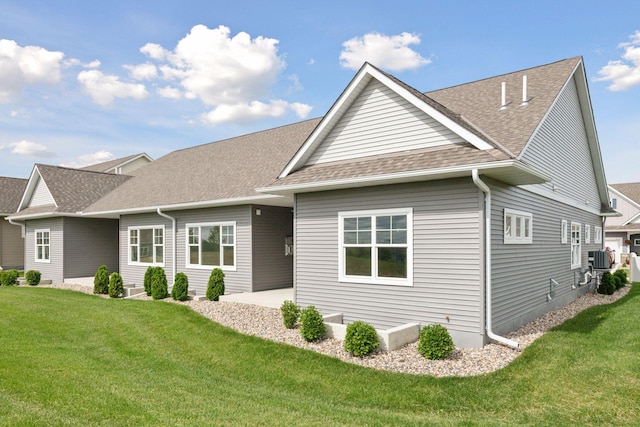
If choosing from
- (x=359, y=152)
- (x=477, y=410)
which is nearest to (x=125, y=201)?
(x=359, y=152)

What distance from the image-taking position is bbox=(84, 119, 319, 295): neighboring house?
46.3 feet

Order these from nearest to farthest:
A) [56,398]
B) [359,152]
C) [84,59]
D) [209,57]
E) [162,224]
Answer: [56,398] < [359,152] < [84,59] < [162,224] < [209,57]

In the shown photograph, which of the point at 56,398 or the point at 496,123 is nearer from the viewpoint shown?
the point at 56,398

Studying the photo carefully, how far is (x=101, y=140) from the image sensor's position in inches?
837

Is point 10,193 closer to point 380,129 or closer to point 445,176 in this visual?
point 380,129

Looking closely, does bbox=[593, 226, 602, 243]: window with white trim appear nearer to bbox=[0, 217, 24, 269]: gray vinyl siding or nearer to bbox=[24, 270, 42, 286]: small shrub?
bbox=[24, 270, 42, 286]: small shrub

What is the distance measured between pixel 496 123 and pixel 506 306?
413 cm

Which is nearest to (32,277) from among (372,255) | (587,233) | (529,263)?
(372,255)

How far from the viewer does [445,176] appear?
8.13m

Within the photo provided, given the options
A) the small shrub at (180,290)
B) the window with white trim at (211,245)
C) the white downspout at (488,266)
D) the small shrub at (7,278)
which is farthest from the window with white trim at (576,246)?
the small shrub at (7,278)

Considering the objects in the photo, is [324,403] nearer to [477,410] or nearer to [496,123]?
[477,410]

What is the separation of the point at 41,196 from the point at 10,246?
8.46m

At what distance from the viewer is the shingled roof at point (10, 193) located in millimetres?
26355

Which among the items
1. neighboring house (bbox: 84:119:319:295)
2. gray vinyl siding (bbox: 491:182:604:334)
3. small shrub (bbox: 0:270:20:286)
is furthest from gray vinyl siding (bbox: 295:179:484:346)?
small shrub (bbox: 0:270:20:286)
